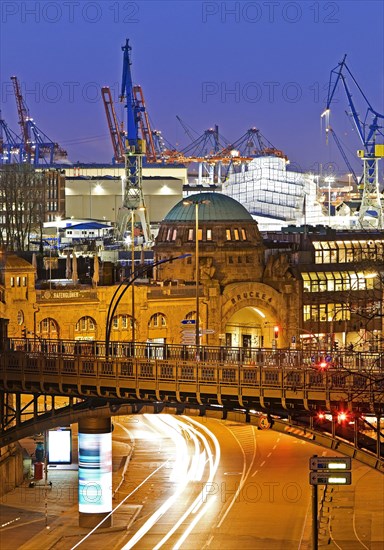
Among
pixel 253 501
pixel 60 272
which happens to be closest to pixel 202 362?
pixel 253 501

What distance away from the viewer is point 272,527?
259ft

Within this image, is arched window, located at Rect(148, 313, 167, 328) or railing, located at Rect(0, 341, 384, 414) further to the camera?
arched window, located at Rect(148, 313, 167, 328)

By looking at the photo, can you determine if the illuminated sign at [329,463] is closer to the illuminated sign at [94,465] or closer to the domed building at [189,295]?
the illuminated sign at [94,465]

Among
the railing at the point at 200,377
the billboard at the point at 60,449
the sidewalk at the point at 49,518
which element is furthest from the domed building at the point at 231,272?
the railing at the point at 200,377

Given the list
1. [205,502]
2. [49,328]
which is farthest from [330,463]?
[49,328]

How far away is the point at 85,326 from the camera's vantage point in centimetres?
10969

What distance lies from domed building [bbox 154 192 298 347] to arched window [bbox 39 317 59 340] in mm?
13414

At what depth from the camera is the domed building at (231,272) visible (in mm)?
120875

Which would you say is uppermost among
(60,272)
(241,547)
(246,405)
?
(60,272)

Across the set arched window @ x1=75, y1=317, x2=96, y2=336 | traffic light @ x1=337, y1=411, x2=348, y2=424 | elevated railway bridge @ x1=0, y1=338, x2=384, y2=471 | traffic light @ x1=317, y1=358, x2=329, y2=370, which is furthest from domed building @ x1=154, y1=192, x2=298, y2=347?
traffic light @ x1=337, y1=411, x2=348, y2=424

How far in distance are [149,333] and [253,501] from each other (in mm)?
29481

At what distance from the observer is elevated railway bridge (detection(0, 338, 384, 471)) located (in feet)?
210

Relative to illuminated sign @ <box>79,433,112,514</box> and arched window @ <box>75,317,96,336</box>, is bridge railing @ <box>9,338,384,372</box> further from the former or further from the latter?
arched window @ <box>75,317,96,336</box>

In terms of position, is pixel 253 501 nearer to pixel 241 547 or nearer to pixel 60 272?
pixel 241 547
